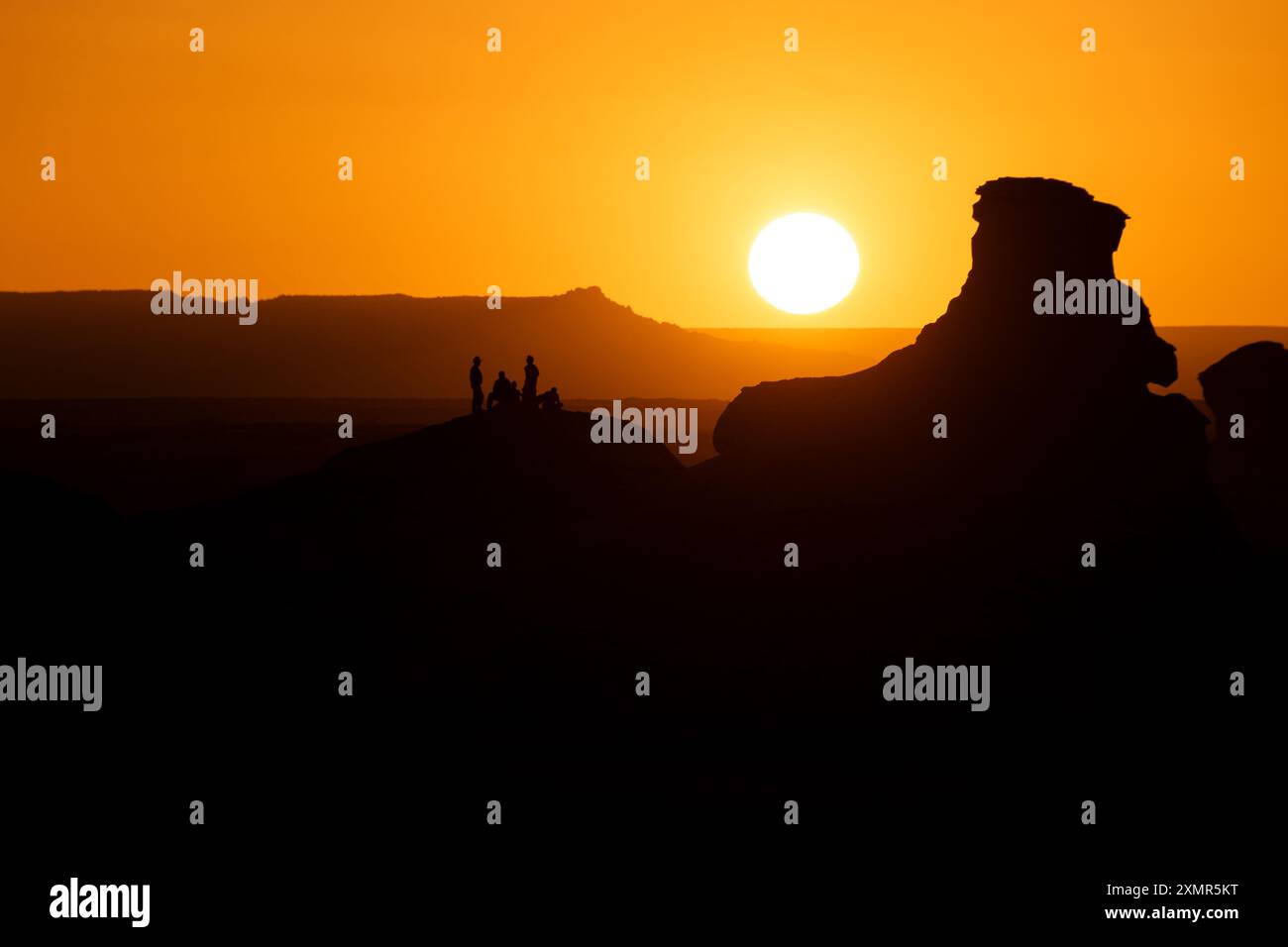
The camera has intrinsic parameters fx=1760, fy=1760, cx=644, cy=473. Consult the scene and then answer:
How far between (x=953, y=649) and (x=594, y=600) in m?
9.36

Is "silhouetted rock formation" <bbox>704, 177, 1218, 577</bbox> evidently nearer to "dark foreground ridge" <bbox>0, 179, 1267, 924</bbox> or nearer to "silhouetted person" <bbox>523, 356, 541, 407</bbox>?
"dark foreground ridge" <bbox>0, 179, 1267, 924</bbox>

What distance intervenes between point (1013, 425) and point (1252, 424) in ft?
153

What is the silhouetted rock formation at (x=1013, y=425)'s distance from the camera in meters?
46.8

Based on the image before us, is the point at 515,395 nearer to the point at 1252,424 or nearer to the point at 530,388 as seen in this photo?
the point at 530,388

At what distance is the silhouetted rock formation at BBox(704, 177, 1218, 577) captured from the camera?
46812mm

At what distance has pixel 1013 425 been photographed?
48.3 metres

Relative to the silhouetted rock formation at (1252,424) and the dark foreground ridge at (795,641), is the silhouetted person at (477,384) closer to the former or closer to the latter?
the dark foreground ridge at (795,641)

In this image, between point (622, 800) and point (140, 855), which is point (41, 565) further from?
point (622, 800)

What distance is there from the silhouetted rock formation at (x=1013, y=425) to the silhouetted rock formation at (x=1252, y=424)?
3850 cm

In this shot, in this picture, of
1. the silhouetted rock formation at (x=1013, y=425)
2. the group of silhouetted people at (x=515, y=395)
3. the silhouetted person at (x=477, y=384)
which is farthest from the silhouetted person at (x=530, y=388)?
the silhouetted rock formation at (x=1013, y=425)

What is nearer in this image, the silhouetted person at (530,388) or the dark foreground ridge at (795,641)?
the dark foreground ridge at (795,641)
